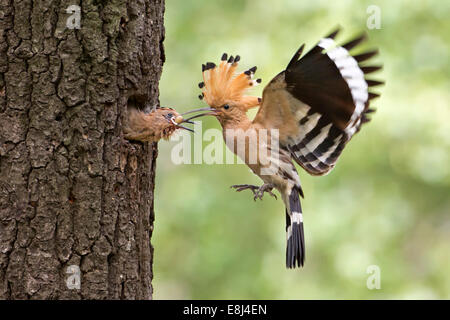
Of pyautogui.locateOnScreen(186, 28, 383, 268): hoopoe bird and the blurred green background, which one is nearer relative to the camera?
pyautogui.locateOnScreen(186, 28, 383, 268): hoopoe bird

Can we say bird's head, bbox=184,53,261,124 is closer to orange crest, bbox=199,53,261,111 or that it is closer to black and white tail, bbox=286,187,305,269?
orange crest, bbox=199,53,261,111

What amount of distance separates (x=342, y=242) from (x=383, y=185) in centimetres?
98

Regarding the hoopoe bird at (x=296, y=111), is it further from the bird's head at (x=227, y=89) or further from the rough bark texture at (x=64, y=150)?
the rough bark texture at (x=64, y=150)

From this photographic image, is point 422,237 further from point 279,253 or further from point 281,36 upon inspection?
point 281,36

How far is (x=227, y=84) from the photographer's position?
379cm

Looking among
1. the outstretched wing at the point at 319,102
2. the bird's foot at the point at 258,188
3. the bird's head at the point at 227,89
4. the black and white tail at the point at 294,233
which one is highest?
the bird's head at the point at 227,89

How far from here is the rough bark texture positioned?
2760 mm

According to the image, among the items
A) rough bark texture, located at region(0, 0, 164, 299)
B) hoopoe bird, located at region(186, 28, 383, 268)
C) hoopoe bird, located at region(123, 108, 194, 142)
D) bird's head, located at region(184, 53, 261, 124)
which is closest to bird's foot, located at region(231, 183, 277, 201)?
hoopoe bird, located at region(186, 28, 383, 268)

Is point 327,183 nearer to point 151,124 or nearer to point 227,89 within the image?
point 227,89

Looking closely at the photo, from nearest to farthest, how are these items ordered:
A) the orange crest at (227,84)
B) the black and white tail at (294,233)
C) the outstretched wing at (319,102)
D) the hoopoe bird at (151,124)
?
the hoopoe bird at (151,124), the outstretched wing at (319,102), the orange crest at (227,84), the black and white tail at (294,233)

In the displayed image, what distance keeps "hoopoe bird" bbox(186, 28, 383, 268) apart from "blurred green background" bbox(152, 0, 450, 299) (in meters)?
2.41

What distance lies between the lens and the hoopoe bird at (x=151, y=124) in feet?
10.1

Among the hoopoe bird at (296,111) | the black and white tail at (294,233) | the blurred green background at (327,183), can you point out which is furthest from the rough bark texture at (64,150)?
the blurred green background at (327,183)

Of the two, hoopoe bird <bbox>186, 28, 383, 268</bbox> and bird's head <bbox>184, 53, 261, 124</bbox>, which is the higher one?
bird's head <bbox>184, 53, 261, 124</bbox>
